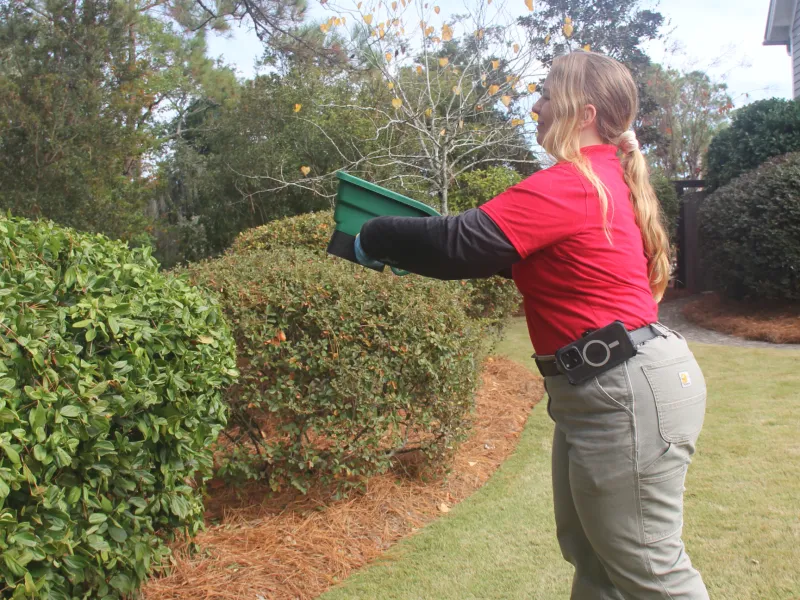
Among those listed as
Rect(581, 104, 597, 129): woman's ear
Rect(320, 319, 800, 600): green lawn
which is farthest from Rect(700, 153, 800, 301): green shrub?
Rect(581, 104, 597, 129): woman's ear

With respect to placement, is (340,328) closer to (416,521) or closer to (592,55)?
(416,521)

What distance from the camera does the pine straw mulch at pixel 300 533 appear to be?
3217mm

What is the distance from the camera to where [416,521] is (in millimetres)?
4031

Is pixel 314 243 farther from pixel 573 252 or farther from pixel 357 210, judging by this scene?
pixel 573 252

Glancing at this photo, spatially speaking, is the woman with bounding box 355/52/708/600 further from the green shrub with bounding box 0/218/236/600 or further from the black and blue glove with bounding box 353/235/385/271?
the green shrub with bounding box 0/218/236/600

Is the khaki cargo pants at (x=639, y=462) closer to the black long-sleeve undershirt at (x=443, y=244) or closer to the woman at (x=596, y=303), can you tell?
the woman at (x=596, y=303)

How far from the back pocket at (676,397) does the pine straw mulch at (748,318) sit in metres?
8.42

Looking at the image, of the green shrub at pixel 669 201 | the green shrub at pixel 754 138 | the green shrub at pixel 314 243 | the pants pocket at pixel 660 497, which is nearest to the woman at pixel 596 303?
the pants pocket at pixel 660 497

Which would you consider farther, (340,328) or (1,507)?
(340,328)

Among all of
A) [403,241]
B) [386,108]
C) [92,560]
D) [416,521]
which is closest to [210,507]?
[416,521]

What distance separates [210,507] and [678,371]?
2981 mm

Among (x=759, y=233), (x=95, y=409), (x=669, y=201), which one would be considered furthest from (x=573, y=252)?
(x=669, y=201)

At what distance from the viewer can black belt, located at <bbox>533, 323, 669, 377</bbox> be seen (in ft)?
6.45

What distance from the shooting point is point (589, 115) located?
2.07 m
